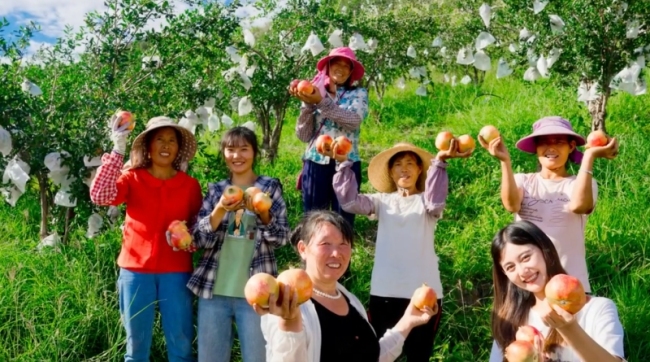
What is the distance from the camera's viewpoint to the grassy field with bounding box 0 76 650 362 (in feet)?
10.6

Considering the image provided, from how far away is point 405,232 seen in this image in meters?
2.71

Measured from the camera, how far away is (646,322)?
3.25 metres

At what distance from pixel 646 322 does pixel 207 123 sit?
9.51 ft

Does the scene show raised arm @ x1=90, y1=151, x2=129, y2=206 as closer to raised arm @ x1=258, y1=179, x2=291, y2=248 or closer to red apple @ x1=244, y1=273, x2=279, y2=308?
raised arm @ x1=258, y1=179, x2=291, y2=248

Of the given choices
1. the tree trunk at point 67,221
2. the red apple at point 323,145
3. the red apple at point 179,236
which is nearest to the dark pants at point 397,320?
the red apple at point 323,145

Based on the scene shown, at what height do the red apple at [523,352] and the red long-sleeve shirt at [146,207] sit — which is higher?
the red long-sleeve shirt at [146,207]

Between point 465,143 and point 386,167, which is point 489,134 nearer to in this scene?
point 465,143

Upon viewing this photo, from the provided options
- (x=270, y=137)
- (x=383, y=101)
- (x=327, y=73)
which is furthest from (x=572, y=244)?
(x=383, y=101)

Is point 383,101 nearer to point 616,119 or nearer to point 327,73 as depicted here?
point 616,119

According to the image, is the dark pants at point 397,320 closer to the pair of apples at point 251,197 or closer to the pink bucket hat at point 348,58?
the pair of apples at point 251,197

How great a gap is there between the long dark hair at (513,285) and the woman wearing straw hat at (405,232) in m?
0.64

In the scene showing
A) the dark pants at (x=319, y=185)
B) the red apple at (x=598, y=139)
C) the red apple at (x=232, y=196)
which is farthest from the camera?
the dark pants at (x=319, y=185)

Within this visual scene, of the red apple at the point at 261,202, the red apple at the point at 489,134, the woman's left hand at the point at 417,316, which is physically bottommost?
the woman's left hand at the point at 417,316

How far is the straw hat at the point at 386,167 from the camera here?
2848mm
